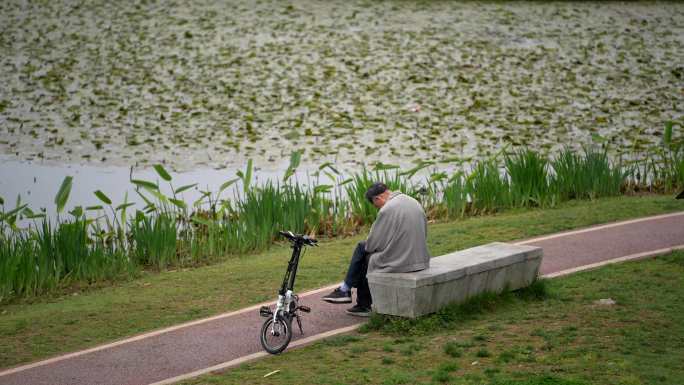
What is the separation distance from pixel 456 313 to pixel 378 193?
1466 millimetres

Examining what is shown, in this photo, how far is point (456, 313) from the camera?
10203mm

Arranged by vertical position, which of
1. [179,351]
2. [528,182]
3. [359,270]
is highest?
[528,182]

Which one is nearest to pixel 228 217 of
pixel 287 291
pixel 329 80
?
pixel 287 291

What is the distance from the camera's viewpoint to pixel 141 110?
21.8m

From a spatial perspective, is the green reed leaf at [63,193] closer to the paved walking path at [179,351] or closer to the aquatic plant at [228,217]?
the aquatic plant at [228,217]

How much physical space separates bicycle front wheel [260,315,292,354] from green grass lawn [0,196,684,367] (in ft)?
6.13

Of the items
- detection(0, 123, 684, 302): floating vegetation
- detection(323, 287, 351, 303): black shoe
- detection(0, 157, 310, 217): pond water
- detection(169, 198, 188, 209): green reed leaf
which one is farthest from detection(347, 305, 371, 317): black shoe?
detection(0, 157, 310, 217): pond water

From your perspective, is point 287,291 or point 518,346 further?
point 287,291

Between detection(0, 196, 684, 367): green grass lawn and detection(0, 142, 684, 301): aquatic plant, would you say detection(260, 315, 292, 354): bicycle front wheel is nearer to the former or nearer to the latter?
detection(0, 196, 684, 367): green grass lawn

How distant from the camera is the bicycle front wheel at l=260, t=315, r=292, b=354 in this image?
9.35 meters

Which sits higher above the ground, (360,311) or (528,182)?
(528,182)

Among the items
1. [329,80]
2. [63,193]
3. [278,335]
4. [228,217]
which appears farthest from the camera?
[329,80]

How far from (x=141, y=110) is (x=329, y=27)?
7.68 m

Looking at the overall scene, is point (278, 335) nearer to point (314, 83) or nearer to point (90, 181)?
point (90, 181)
